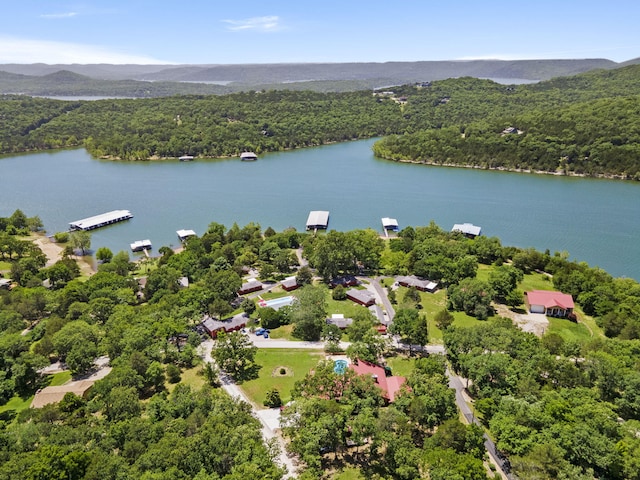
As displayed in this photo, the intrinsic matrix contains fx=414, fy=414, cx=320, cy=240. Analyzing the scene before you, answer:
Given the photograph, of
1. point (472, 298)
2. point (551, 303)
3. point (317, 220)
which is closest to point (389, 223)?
point (317, 220)

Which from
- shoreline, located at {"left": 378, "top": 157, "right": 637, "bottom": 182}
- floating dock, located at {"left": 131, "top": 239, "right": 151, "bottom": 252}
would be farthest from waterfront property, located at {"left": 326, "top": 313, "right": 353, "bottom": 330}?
shoreline, located at {"left": 378, "top": 157, "right": 637, "bottom": 182}

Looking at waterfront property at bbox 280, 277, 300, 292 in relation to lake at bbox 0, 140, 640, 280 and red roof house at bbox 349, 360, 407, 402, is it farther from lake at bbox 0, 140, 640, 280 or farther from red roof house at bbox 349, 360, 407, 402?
lake at bbox 0, 140, 640, 280

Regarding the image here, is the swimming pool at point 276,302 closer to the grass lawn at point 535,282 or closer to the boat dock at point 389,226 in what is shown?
the boat dock at point 389,226

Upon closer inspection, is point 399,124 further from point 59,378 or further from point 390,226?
point 59,378

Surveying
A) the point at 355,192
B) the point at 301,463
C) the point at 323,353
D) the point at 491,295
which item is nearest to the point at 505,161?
the point at 355,192

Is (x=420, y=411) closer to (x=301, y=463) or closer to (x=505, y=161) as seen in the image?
(x=301, y=463)

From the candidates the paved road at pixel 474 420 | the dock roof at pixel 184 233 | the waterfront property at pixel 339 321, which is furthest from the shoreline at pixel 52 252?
the paved road at pixel 474 420
